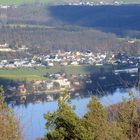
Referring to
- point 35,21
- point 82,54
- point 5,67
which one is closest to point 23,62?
point 5,67

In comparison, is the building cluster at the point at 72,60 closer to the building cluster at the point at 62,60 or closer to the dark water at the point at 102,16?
the building cluster at the point at 62,60

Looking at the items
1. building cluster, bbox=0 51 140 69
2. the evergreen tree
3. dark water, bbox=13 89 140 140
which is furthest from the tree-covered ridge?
building cluster, bbox=0 51 140 69

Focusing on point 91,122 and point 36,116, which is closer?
point 91,122

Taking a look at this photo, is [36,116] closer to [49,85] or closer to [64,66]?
[49,85]

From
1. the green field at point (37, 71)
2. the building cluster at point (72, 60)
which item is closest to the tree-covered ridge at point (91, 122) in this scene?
the green field at point (37, 71)

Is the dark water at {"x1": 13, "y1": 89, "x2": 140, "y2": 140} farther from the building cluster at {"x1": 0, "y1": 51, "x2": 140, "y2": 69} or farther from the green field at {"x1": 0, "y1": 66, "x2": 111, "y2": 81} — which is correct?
the building cluster at {"x1": 0, "y1": 51, "x2": 140, "y2": 69}

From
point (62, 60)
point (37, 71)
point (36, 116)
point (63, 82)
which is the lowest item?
point (62, 60)

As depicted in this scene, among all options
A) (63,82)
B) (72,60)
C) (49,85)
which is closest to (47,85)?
(49,85)
